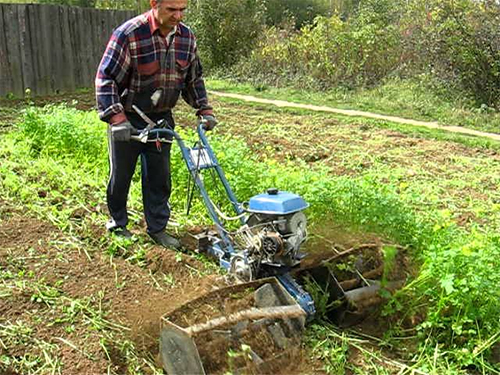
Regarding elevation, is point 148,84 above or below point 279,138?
above

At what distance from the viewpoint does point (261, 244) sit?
3.72 meters

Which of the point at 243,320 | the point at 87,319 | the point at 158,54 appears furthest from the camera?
the point at 158,54

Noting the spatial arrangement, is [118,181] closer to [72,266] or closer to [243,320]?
[72,266]

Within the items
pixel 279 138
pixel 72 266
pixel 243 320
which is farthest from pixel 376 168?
pixel 243 320

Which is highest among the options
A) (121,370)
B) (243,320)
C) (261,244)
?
(261,244)

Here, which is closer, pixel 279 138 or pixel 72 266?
pixel 72 266

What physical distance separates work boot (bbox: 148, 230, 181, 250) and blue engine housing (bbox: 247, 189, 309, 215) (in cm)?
140

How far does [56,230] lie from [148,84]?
4.88ft

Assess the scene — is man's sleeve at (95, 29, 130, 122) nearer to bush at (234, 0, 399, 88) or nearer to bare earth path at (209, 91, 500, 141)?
bare earth path at (209, 91, 500, 141)

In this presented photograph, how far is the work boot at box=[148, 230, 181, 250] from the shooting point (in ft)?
16.7

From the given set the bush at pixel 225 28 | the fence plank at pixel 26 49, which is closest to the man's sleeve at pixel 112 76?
the fence plank at pixel 26 49

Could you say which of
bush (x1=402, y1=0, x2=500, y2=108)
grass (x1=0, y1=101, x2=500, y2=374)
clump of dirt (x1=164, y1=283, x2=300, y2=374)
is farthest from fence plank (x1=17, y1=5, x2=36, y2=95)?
clump of dirt (x1=164, y1=283, x2=300, y2=374)

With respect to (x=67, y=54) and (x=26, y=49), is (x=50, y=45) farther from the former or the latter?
(x=26, y=49)

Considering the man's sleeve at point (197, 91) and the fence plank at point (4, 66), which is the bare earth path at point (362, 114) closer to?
the fence plank at point (4, 66)
